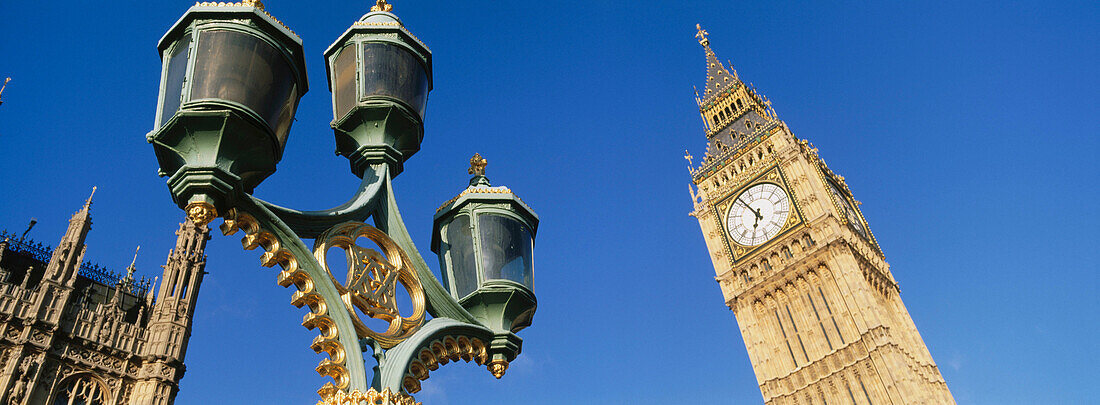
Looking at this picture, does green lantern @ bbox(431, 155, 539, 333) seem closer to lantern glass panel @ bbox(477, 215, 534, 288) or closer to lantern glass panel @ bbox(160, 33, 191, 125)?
lantern glass panel @ bbox(477, 215, 534, 288)

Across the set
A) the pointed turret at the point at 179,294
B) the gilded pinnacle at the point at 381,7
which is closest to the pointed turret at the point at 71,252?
the pointed turret at the point at 179,294

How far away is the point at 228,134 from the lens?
2.33 m

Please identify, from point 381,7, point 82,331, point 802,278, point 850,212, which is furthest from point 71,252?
point 850,212

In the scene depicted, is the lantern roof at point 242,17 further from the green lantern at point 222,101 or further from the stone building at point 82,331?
the stone building at point 82,331

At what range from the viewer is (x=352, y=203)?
295 cm

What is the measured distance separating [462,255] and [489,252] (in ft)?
0.51

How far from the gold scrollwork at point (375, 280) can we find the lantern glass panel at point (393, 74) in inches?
29.2

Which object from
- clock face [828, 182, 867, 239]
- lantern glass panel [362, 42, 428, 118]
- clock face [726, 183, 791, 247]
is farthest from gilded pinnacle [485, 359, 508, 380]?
clock face [828, 182, 867, 239]

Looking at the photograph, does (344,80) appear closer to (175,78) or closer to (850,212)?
(175,78)

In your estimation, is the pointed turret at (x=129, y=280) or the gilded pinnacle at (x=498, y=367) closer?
the gilded pinnacle at (x=498, y=367)

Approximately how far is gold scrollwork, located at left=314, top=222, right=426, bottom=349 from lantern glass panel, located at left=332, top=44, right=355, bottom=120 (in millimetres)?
791

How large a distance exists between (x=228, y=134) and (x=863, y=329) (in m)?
34.1

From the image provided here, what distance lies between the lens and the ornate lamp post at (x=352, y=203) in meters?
2.35

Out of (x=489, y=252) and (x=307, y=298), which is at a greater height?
(x=489, y=252)
